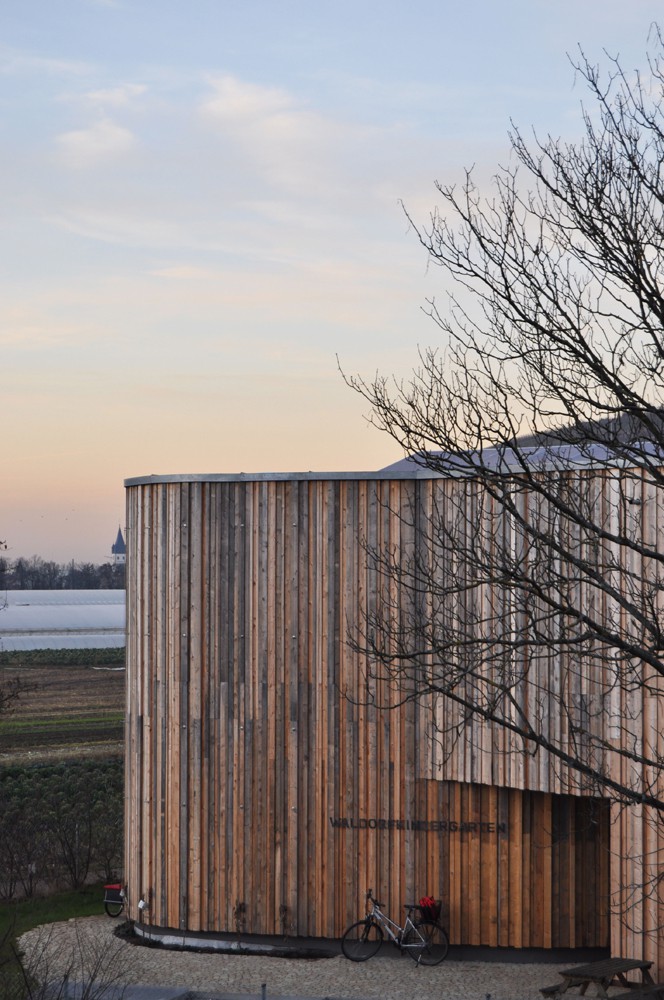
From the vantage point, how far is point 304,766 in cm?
1508

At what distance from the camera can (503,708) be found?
13766 mm

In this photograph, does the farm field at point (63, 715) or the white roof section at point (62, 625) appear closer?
the farm field at point (63, 715)

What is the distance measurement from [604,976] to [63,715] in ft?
109

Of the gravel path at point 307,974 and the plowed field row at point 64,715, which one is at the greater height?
the gravel path at point 307,974

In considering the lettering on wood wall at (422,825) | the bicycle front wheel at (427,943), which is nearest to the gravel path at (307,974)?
the bicycle front wheel at (427,943)

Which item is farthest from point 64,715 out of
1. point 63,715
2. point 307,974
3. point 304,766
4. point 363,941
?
point 307,974

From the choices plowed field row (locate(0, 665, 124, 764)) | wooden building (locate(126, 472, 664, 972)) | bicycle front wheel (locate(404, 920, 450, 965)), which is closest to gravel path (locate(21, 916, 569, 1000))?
bicycle front wheel (locate(404, 920, 450, 965))

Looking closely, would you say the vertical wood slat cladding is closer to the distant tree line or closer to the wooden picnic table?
the wooden picnic table

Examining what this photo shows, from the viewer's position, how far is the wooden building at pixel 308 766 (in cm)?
1450

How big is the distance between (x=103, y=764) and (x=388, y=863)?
17.0 m

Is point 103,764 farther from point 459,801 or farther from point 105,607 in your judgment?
point 105,607

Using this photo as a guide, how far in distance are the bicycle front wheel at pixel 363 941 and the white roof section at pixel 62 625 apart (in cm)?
4981

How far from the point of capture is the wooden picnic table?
12.3 meters

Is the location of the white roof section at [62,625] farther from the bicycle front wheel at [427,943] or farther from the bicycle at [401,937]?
the bicycle front wheel at [427,943]
